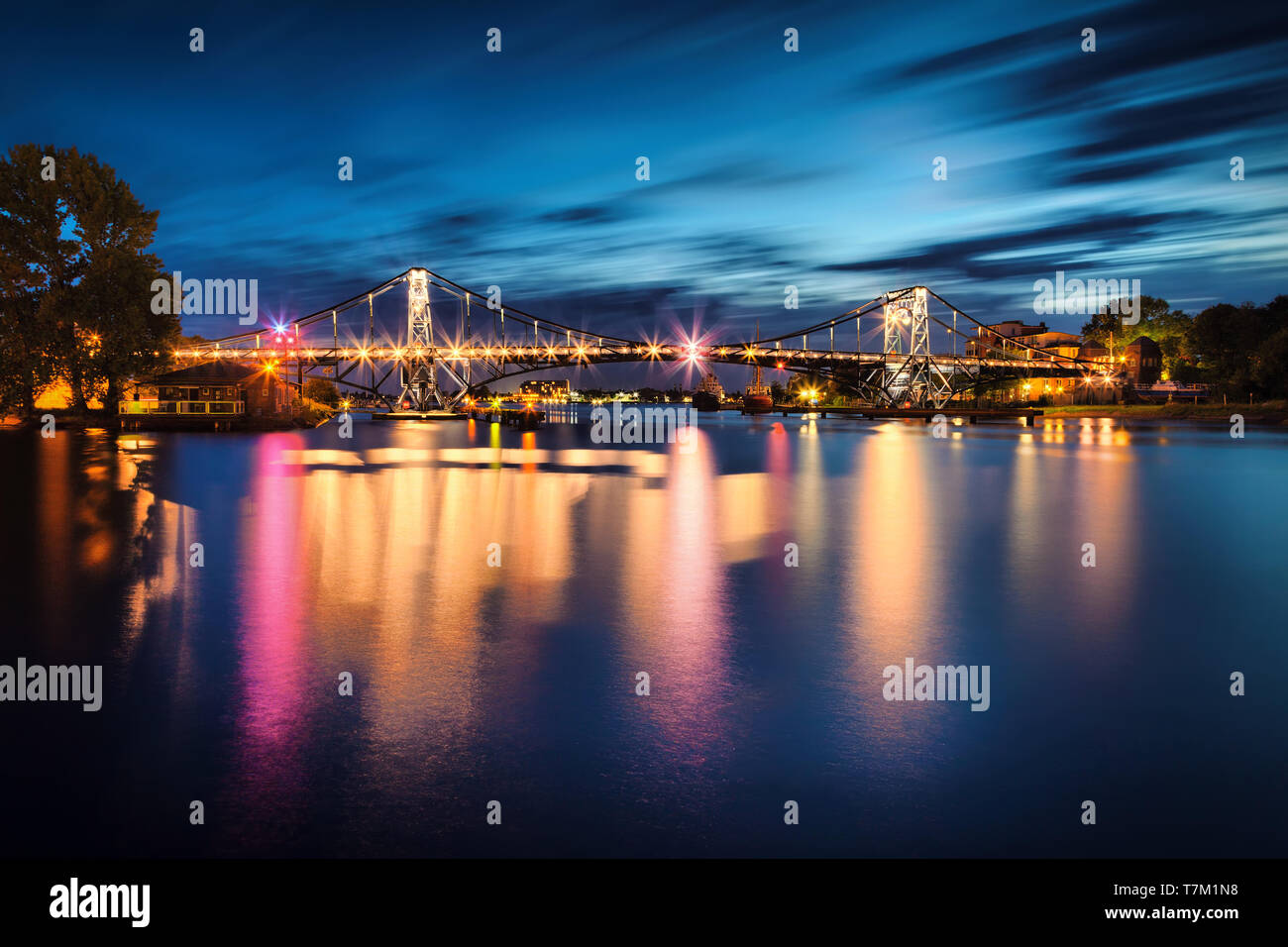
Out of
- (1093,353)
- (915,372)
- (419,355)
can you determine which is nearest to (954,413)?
(915,372)

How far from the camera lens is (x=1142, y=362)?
158m

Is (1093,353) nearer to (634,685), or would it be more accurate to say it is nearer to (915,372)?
(915,372)

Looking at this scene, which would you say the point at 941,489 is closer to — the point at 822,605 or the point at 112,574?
the point at 822,605

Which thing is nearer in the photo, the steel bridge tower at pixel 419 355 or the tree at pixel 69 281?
the tree at pixel 69 281

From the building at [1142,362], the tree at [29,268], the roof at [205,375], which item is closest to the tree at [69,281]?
the tree at [29,268]

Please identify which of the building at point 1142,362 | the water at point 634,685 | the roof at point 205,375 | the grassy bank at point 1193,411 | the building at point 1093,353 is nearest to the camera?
the water at point 634,685

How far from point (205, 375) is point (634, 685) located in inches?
3563

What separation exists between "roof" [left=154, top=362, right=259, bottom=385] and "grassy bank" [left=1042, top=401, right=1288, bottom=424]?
109189 mm

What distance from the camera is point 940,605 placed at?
513 inches

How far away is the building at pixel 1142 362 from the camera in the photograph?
158 m

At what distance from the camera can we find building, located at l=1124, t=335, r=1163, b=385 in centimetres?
15762

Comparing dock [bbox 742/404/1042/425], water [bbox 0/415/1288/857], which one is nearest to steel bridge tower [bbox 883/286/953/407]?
dock [bbox 742/404/1042/425]

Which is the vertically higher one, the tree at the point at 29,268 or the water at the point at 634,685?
the tree at the point at 29,268

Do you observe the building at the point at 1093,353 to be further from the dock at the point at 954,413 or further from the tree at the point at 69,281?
the tree at the point at 69,281
